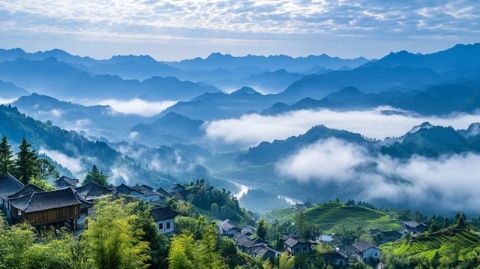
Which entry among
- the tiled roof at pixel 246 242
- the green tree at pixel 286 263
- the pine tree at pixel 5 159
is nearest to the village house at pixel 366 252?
the tiled roof at pixel 246 242

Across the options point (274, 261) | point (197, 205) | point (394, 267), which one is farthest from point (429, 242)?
point (197, 205)

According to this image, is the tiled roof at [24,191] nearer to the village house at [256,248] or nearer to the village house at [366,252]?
the village house at [256,248]

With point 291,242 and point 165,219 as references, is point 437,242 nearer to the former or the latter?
point 291,242

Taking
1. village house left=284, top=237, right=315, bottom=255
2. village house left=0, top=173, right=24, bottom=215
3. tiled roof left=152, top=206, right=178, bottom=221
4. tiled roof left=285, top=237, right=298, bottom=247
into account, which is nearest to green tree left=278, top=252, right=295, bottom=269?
village house left=284, top=237, right=315, bottom=255

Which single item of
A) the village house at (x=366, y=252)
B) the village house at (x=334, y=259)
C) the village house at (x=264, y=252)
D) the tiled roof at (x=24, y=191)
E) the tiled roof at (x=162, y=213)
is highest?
the tiled roof at (x=24, y=191)

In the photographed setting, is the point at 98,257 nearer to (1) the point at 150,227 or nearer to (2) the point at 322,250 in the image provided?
(1) the point at 150,227

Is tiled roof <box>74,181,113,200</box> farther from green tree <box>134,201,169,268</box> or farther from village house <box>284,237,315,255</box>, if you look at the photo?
village house <box>284,237,315,255</box>
